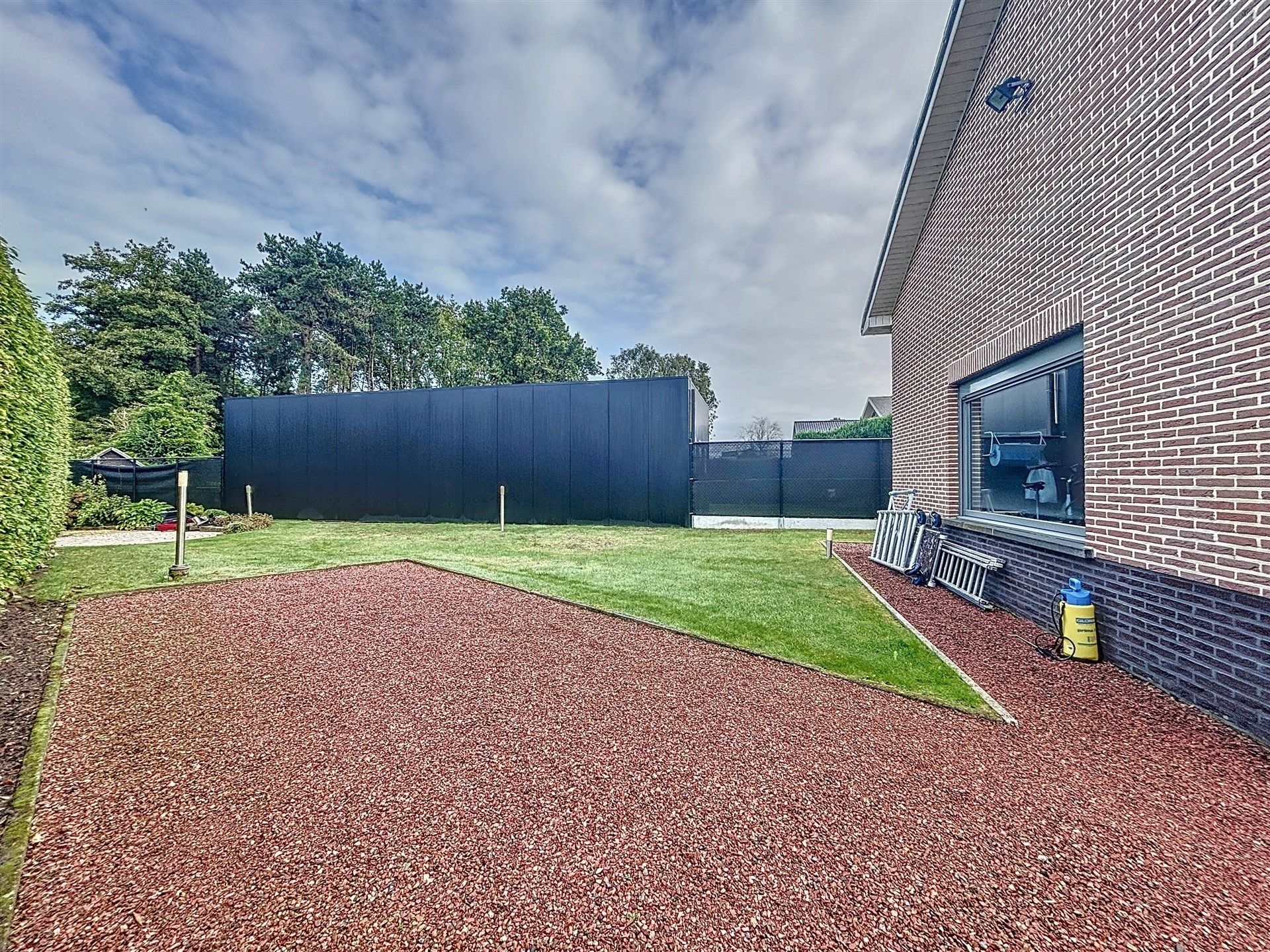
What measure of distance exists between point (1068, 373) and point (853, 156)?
6684 millimetres

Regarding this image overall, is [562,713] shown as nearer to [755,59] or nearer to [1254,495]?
[1254,495]

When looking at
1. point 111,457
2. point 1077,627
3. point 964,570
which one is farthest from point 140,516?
point 1077,627

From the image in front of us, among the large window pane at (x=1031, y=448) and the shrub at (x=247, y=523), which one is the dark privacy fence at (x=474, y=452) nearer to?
the shrub at (x=247, y=523)

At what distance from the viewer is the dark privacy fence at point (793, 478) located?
10.7 metres

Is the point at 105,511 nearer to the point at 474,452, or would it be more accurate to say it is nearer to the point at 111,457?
the point at 111,457

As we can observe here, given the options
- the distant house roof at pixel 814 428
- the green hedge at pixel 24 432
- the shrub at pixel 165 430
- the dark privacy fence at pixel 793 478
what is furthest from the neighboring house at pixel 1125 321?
the shrub at pixel 165 430

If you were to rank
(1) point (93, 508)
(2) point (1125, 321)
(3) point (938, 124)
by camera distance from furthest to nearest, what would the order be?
(1) point (93, 508), (3) point (938, 124), (2) point (1125, 321)

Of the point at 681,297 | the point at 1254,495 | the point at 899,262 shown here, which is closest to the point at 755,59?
the point at 899,262

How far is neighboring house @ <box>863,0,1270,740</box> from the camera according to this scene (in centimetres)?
239

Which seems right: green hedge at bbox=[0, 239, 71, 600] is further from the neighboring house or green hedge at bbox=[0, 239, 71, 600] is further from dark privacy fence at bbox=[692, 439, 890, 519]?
dark privacy fence at bbox=[692, 439, 890, 519]

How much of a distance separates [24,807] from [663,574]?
4856 mm

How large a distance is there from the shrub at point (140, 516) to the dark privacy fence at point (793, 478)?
11588mm

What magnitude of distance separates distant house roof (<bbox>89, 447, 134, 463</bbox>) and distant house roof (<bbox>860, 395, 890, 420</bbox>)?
31.7m

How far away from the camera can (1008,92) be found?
4379 mm
